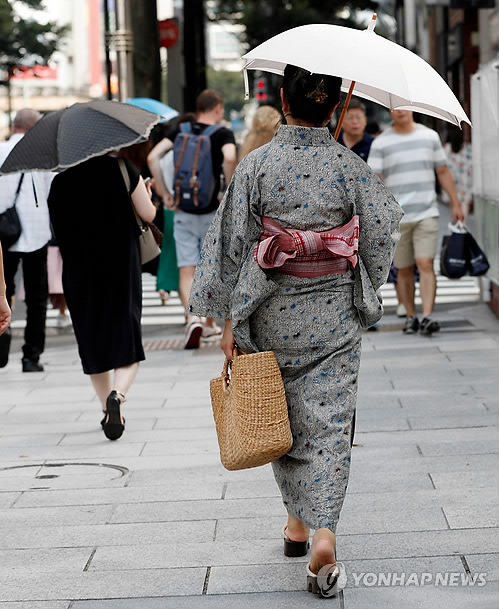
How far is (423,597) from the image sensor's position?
3859mm

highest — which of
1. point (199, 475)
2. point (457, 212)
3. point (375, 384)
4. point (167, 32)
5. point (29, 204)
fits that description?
point (167, 32)

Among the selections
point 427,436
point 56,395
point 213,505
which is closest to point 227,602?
point 213,505

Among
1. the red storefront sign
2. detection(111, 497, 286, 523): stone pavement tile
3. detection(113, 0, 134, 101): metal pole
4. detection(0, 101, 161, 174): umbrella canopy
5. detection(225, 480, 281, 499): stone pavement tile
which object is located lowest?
detection(225, 480, 281, 499): stone pavement tile

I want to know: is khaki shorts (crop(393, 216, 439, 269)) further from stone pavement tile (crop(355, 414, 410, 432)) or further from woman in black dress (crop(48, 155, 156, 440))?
woman in black dress (crop(48, 155, 156, 440))

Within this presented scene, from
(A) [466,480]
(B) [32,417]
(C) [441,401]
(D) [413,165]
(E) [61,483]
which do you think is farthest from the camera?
(D) [413,165]

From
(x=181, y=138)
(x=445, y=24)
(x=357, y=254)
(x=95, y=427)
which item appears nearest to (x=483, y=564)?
(x=357, y=254)

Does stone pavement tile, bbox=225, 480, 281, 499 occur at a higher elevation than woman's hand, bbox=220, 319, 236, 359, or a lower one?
lower

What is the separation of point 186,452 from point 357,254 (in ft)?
7.48

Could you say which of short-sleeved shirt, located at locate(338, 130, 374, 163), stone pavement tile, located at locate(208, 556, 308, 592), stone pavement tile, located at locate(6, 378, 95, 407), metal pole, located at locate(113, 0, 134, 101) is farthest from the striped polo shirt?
metal pole, located at locate(113, 0, 134, 101)

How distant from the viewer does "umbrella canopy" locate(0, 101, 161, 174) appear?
648 cm

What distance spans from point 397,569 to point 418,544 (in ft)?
0.97

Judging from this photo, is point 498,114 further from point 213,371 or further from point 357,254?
point 357,254

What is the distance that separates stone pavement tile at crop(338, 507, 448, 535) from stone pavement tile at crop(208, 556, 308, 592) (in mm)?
468

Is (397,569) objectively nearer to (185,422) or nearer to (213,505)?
(213,505)
